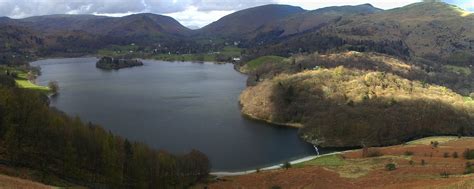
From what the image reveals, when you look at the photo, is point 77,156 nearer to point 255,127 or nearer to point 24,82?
point 255,127

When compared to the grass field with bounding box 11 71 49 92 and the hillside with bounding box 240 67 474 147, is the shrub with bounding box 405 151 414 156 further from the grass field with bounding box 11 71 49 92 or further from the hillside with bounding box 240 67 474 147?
the grass field with bounding box 11 71 49 92

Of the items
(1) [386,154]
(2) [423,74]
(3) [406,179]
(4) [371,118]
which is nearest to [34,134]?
(3) [406,179]

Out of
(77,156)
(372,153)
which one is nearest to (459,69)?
(372,153)

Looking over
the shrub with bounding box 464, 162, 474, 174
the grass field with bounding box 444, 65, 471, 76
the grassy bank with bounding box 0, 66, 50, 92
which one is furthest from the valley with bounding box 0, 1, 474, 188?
the grassy bank with bounding box 0, 66, 50, 92

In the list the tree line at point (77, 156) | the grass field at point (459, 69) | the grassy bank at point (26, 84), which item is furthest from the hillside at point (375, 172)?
the grass field at point (459, 69)

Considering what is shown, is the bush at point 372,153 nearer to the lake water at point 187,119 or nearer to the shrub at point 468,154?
the shrub at point 468,154
